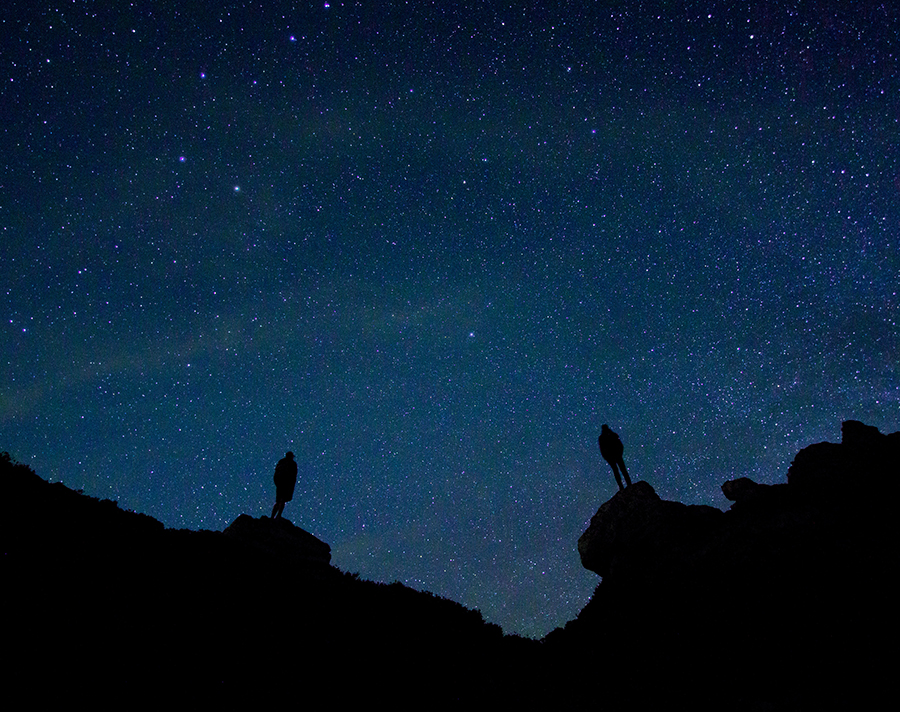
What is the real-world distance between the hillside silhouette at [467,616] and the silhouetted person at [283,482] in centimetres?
Answer: 280

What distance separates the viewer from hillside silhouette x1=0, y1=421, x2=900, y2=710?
7492 mm

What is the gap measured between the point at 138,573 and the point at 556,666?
Answer: 8938 millimetres

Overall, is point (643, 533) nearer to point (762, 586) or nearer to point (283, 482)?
point (762, 586)

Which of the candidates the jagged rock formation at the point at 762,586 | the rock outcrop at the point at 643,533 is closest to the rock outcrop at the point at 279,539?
the jagged rock formation at the point at 762,586

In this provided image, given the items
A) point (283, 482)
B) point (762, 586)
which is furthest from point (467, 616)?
point (283, 482)

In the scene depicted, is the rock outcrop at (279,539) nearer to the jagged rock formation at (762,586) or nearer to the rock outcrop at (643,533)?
the jagged rock formation at (762,586)

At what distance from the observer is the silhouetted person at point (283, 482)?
18.9 metres

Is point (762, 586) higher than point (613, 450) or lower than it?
lower

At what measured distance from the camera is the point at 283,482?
1902 cm

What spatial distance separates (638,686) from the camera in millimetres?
9648

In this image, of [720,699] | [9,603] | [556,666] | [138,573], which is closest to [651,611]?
[556,666]

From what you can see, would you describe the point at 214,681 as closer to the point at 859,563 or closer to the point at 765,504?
the point at 859,563

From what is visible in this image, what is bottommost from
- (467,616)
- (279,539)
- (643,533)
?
(467,616)

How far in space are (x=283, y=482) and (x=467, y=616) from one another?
9.11 meters
